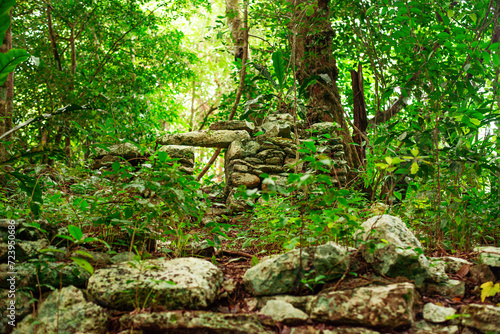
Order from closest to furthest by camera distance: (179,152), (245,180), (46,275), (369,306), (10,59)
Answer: (369,306), (46,275), (10,59), (245,180), (179,152)

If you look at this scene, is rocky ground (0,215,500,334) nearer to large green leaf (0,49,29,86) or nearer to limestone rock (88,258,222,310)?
limestone rock (88,258,222,310)

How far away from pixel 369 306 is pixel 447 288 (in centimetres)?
67

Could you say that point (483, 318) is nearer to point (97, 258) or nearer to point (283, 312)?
point (283, 312)

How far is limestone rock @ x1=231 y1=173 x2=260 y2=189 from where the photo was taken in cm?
531

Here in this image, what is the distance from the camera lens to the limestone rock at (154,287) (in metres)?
1.77

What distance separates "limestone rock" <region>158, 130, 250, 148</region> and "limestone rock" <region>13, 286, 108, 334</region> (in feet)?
12.7

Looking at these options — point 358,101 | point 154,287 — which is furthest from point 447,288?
point 358,101

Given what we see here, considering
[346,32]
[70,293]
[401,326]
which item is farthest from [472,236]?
[346,32]

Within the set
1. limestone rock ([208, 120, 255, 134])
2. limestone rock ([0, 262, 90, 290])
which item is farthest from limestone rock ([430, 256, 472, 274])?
limestone rock ([208, 120, 255, 134])

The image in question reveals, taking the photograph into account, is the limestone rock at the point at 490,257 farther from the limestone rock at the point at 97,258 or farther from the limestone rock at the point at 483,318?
the limestone rock at the point at 97,258

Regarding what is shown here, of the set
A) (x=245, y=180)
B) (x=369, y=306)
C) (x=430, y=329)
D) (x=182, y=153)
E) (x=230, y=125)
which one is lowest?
(x=430, y=329)

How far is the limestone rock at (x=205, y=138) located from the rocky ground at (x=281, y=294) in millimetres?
3504

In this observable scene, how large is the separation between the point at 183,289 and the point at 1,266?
1143 mm

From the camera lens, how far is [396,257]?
1.98m
